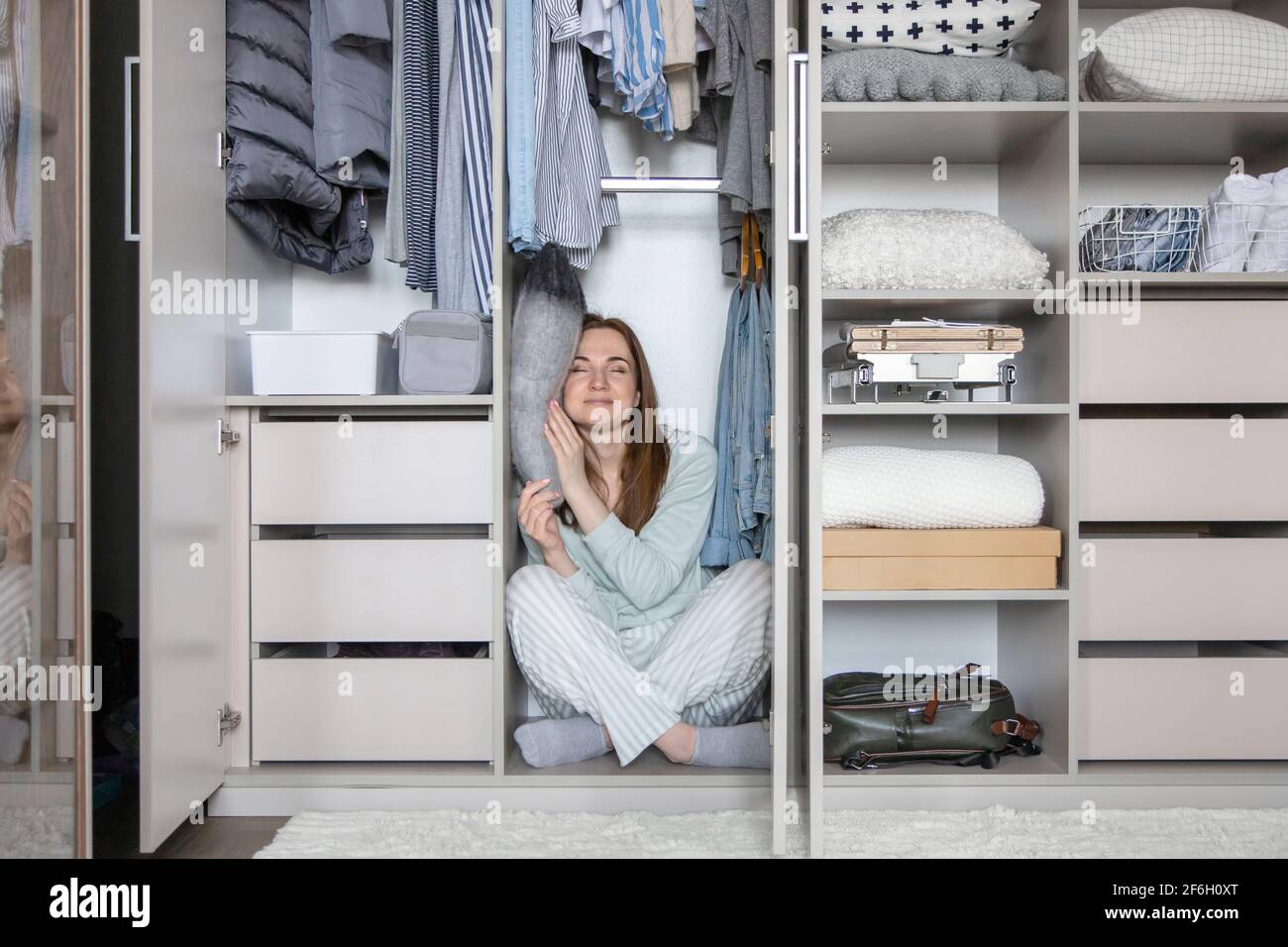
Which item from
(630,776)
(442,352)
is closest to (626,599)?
(630,776)

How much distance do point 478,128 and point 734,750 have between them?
56.0 inches

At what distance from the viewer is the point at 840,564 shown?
81.7 inches

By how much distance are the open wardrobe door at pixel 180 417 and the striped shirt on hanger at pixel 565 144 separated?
2.09 feet

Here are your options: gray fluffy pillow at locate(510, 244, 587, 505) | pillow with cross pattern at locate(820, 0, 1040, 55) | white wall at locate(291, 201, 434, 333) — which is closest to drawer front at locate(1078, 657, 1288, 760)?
gray fluffy pillow at locate(510, 244, 587, 505)

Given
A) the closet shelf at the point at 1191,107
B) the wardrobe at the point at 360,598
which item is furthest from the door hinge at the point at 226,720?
the closet shelf at the point at 1191,107

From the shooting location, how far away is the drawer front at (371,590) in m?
2.01

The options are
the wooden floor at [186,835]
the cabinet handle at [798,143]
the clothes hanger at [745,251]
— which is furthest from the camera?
the clothes hanger at [745,251]

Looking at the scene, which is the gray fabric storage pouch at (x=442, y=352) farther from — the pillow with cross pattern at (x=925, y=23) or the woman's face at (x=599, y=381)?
the pillow with cross pattern at (x=925, y=23)

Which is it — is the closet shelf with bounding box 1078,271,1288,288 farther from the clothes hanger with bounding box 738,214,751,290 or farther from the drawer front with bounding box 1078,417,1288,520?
the clothes hanger with bounding box 738,214,751,290

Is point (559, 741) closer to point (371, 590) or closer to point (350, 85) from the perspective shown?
point (371, 590)

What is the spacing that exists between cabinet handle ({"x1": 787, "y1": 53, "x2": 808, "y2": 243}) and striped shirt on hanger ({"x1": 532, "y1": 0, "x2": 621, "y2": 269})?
69 centimetres

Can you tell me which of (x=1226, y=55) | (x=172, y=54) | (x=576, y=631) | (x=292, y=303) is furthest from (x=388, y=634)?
(x=1226, y=55)

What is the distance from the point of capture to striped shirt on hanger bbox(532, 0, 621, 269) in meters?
2.07
